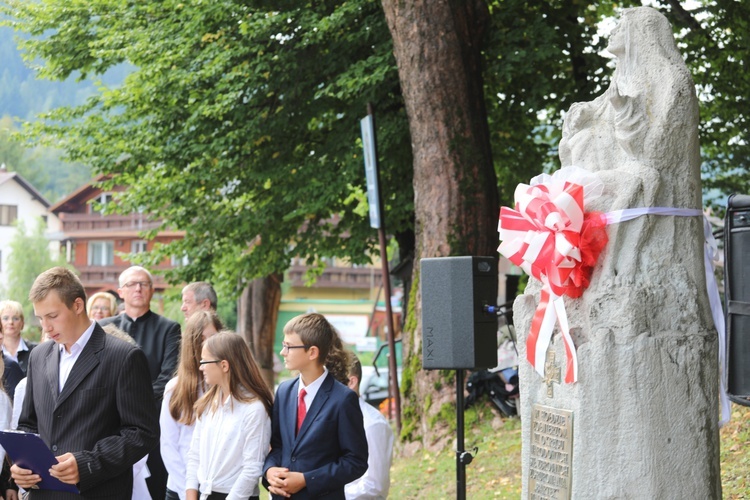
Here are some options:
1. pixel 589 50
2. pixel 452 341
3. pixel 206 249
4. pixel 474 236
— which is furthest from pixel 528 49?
pixel 452 341

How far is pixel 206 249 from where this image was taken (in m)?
18.4

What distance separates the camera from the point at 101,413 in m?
5.32

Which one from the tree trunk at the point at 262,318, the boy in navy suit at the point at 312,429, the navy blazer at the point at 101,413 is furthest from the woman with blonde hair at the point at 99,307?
the tree trunk at the point at 262,318

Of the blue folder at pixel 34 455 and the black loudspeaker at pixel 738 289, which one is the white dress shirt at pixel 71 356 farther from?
the black loudspeaker at pixel 738 289

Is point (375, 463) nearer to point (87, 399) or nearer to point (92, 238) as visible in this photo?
point (87, 399)

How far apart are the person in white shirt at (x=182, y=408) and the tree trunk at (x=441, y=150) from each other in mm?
5635

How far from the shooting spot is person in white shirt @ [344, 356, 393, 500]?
6531 millimetres

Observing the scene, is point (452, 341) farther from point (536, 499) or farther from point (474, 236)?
point (474, 236)

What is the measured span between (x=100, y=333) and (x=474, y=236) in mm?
7473

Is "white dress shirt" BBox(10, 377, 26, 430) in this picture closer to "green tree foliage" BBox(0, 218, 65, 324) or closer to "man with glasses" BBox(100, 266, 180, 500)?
"man with glasses" BBox(100, 266, 180, 500)

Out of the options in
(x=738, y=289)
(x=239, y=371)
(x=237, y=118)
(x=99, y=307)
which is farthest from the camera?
(x=237, y=118)

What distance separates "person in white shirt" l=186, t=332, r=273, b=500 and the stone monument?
1.70 m

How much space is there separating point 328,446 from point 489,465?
5.90 metres

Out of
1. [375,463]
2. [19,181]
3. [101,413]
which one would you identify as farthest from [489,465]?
[19,181]
